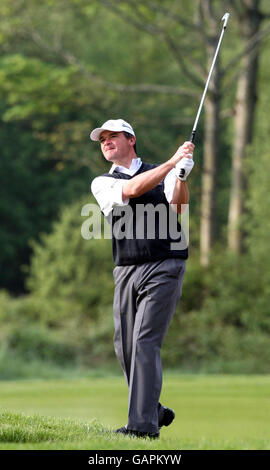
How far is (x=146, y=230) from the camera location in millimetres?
4980

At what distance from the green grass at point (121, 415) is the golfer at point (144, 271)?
0.28 m

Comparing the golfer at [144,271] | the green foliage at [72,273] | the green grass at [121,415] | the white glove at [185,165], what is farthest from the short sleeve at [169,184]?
the green foliage at [72,273]

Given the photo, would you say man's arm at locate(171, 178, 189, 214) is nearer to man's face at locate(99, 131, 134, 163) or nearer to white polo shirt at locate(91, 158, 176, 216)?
white polo shirt at locate(91, 158, 176, 216)

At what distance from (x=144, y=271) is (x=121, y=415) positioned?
2691mm

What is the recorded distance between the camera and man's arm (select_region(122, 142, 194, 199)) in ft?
15.7

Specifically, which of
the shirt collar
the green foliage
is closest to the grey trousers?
the shirt collar

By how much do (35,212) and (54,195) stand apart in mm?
941

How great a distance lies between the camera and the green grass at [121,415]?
4.51 meters

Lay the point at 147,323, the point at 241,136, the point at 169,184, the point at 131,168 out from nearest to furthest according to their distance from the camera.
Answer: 1. the point at 147,323
2. the point at 169,184
3. the point at 131,168
4. the point at 241,136

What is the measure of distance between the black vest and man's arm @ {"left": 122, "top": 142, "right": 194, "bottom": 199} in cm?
13

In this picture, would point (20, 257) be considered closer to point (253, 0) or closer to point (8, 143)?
point (8, 143)

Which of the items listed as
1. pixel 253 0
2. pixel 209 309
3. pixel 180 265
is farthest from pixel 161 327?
pixel 253 0

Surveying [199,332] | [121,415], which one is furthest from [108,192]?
[199,332]

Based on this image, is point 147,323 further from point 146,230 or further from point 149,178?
point 149,178
